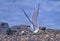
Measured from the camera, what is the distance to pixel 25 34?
51.5ft

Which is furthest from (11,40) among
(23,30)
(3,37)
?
(23,30)

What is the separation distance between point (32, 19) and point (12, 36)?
1.31 metres

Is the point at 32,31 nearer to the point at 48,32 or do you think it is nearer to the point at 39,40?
the point at 48,32

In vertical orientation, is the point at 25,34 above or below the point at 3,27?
below

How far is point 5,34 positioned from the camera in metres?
15.9

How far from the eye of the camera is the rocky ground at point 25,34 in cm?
1486

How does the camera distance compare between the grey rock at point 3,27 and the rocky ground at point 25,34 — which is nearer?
the rocky ground at point 25,34

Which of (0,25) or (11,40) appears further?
(0,25)

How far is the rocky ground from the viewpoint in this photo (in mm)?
14863

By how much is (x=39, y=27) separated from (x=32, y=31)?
50cm

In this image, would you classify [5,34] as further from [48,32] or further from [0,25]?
[48,32]

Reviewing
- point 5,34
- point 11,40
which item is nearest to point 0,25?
point 5,34

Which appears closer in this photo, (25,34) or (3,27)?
(25,34)

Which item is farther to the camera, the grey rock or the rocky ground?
the grey rock
